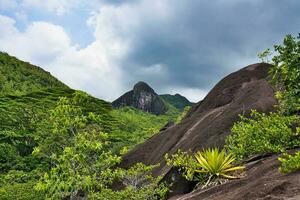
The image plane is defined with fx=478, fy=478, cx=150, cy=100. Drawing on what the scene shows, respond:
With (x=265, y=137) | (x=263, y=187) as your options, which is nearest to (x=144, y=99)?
(x=265, y=137)

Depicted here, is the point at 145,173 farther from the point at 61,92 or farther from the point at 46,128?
the point at 61,92

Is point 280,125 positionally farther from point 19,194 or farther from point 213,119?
point 19,194

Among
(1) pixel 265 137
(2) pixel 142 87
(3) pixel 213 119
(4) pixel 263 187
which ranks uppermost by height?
(2) pixel 142 87

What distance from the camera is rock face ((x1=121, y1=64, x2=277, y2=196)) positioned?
26.5 metres

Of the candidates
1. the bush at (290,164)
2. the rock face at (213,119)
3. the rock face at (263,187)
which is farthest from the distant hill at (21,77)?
the bush at (290,164)

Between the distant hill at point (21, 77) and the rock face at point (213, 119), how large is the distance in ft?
250

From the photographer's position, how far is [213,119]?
2934cm

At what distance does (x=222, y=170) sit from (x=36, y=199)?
25.9m

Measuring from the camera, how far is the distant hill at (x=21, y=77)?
111m

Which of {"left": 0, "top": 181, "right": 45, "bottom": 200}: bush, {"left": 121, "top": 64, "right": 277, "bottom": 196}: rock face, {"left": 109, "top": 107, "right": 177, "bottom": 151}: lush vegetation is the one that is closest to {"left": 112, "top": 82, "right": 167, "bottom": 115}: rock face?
{"left": 109, "top": 107, "right": 177, "bottom": 151}: lush vegetation

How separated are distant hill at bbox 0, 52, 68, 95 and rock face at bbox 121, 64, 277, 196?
76178 millimetres

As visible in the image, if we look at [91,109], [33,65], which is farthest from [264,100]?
[33,65]

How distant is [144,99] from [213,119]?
119 meters

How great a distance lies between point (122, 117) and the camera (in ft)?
355
